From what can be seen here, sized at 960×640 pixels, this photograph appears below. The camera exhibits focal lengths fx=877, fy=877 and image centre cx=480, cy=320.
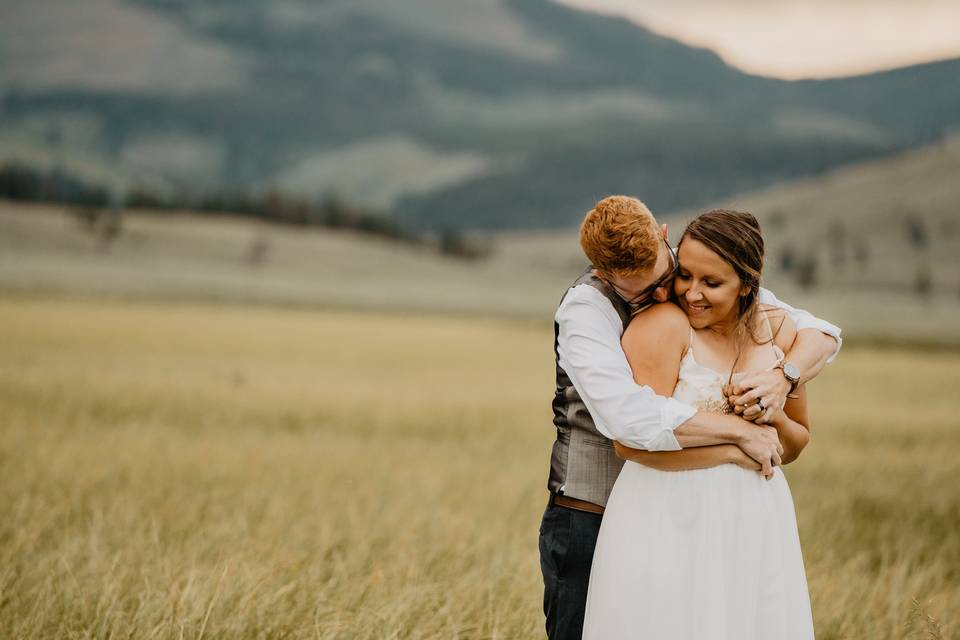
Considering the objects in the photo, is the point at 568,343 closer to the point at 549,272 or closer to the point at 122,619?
the point at 122,619

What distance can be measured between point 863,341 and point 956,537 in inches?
1324

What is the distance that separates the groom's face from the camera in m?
3.01

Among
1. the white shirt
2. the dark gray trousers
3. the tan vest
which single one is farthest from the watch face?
the dark gray trousers

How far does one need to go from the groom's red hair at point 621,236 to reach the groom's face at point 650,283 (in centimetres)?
6

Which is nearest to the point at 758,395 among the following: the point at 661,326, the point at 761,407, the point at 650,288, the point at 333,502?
the point at 761,407

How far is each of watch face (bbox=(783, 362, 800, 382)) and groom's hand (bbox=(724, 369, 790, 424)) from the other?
4cm

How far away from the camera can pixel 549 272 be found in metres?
98.6

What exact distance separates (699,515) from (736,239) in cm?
96

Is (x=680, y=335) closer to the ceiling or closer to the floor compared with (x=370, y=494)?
closer to the ceiling

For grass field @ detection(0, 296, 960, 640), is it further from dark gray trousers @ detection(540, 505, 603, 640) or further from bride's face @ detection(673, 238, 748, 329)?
bride's face @ detection(673, 238, 748, 329)

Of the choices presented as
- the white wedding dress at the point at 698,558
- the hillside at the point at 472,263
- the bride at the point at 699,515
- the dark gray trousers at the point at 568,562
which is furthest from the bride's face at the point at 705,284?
the hillside at the point at 472,263

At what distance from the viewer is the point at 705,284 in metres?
3.03

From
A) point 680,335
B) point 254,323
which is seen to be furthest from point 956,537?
point 254,323

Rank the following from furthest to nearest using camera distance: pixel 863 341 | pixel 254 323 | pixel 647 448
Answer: pixel 863 341
pixel 254 323
pixel 647 448
